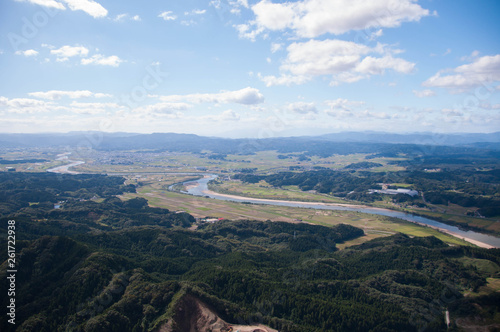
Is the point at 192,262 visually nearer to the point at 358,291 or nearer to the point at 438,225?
the point at 358,291

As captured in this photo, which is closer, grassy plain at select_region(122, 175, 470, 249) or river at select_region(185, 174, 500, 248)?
river at select_region(185, 174, 500, 248)

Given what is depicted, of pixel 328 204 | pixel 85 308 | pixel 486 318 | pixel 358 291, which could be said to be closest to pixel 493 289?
pixel 486 318

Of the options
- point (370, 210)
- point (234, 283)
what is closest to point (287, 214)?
point (370, 210)

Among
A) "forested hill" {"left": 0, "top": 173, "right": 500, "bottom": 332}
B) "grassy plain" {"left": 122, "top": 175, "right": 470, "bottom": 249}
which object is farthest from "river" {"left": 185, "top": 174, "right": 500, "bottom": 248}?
"forested hill" {"left": 0, "top": 173, "right": 500, "bottom": 332}

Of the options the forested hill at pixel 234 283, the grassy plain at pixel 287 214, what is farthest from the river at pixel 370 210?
the forested hill at pixel 234 283

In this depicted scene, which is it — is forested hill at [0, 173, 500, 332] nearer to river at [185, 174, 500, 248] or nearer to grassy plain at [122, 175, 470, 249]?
grassy plain at [122, 175, 470, 249]

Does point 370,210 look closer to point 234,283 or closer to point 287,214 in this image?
point 287,214

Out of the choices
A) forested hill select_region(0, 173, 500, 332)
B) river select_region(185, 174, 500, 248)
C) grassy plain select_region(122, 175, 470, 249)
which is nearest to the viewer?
forested hill select_region(0, 173, 500, 332)
